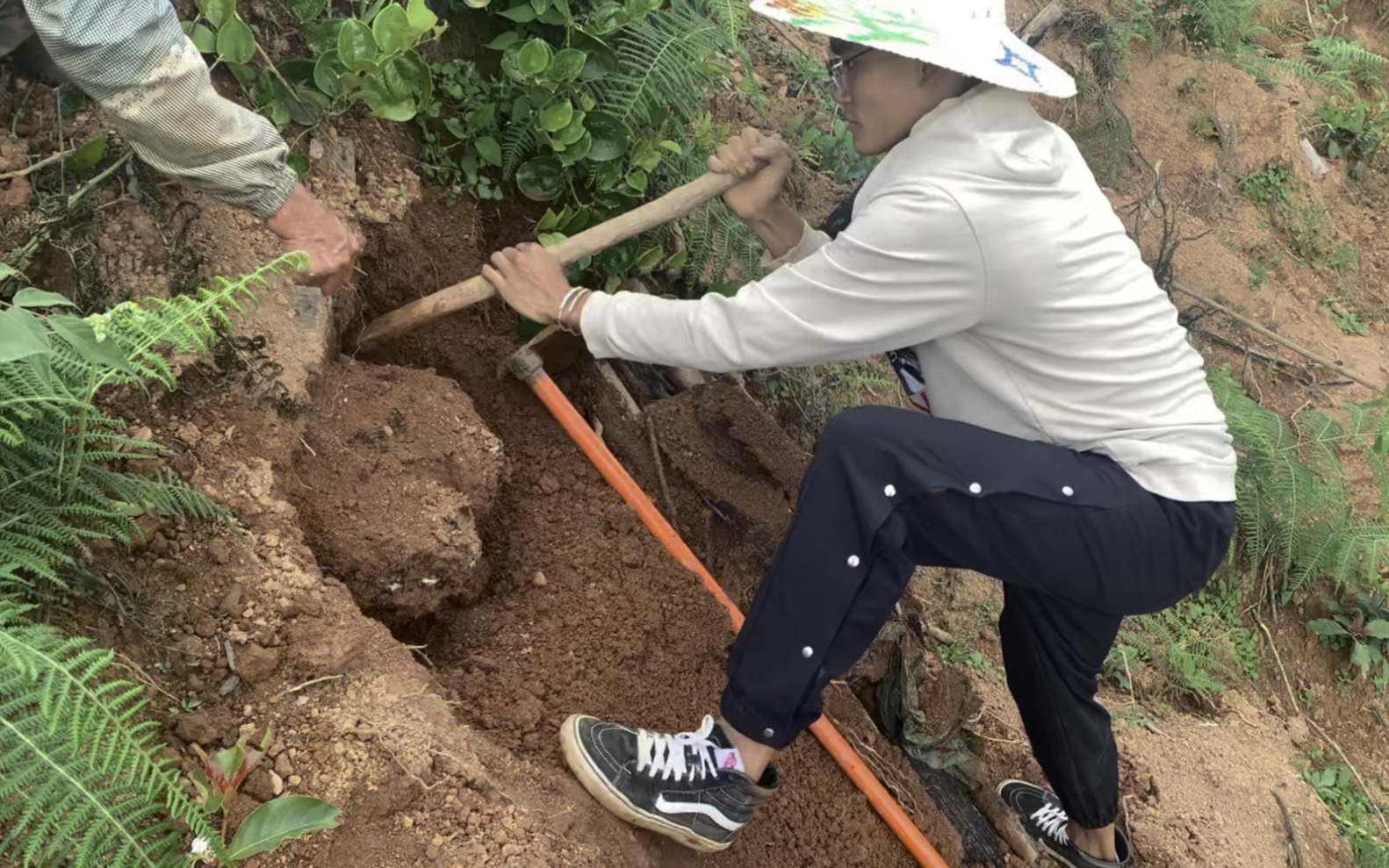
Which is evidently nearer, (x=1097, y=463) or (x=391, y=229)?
(x=1097, y=463)

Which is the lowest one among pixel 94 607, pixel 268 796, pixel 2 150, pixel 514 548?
pixel 514 548

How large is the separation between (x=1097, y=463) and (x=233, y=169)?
6.62 feet

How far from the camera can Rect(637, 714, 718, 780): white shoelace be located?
2246 mm

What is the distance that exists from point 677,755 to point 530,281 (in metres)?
1.21

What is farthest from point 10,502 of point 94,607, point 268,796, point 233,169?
point 233,169

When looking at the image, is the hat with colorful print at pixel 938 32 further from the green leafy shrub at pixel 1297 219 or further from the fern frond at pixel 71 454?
the green leafy shrub at pixel 1297 219

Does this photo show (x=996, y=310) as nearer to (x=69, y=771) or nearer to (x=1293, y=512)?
(x=69, y=771)

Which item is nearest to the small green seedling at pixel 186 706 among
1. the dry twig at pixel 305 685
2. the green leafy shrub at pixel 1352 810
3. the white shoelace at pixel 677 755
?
the dry twig at pixel 305 685

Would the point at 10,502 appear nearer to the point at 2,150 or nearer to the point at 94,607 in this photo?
the point at 94,607

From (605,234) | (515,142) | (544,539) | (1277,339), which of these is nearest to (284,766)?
(544,539)

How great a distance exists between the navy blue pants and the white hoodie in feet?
0.37

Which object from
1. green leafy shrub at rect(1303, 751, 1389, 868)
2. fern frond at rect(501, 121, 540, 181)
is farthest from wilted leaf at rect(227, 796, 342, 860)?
green leafy shrub at rect(1303, 751, 1389, 868)

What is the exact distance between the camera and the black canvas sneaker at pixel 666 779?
7.24ft

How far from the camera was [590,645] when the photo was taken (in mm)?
2570
